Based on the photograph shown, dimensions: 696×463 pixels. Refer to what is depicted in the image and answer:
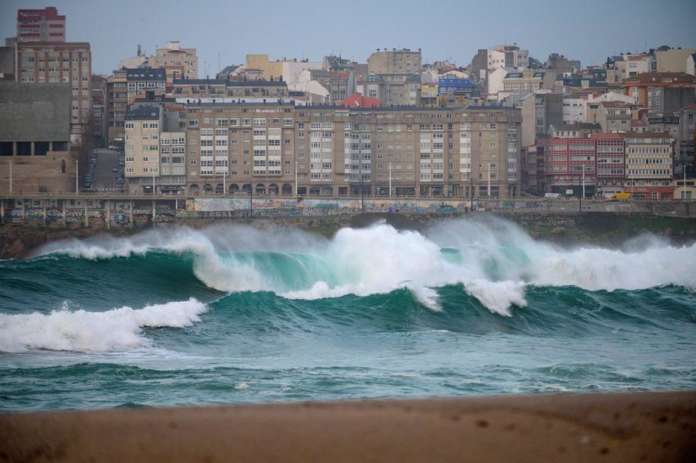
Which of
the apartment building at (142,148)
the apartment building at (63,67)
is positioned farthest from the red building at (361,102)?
the apartment building at (63,67)

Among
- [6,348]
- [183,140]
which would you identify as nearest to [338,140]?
[183,140]

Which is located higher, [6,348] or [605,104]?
[605,104]

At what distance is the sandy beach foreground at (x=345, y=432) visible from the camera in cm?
190

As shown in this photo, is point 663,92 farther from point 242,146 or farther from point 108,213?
point 108,213

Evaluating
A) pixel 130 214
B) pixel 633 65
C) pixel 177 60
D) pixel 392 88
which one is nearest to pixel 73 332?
pixel 130 214

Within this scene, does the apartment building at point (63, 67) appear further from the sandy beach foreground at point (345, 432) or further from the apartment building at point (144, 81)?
the sandy beach foreground at point (345, 432)

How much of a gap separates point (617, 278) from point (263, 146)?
182ft

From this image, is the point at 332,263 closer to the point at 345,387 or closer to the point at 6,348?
the point at 6,348

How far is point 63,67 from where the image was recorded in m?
96.4

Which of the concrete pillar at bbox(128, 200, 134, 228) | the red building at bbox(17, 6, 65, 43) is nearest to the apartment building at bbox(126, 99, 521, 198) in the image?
the concrete pillar at bbox(128, 200, 134, 228)

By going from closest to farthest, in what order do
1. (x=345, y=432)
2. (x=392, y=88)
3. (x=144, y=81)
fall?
(x=345, y=432)
(x=144, y=81)
(x=392, y=88)

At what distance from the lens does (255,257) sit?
33531 millimetres

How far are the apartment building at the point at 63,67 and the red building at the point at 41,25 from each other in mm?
14384

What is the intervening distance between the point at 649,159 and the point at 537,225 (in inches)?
666
